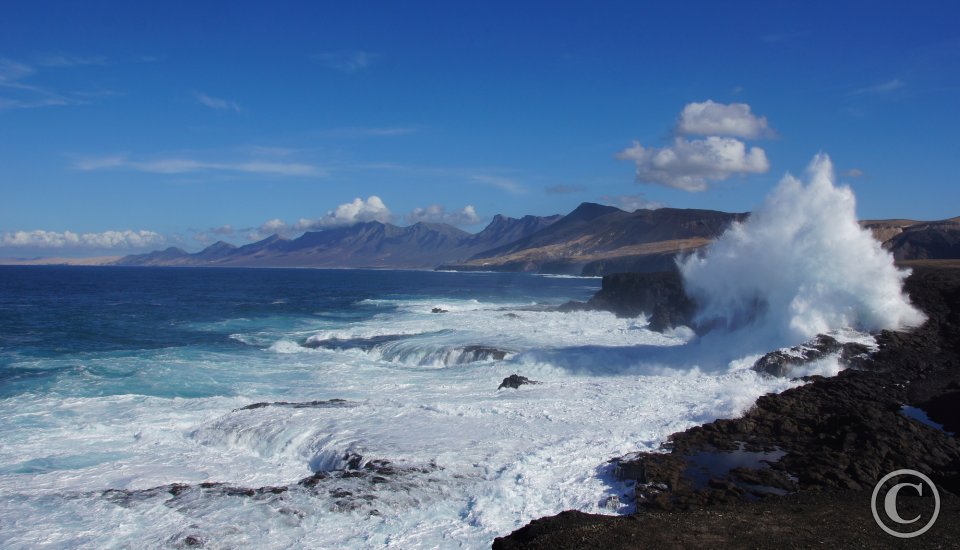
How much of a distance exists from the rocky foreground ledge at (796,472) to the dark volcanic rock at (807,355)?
127 centimetres

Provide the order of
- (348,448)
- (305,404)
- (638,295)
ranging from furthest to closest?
(638,295) < (305,404) < (348,448)

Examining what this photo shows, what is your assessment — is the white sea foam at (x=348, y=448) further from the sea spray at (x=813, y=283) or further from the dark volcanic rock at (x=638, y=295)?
the dark volcanic rock at (x=638, y=295)

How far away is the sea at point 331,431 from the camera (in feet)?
33.9

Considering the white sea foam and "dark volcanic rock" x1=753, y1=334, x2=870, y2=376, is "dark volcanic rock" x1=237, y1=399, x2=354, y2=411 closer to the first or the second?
the white sea foam

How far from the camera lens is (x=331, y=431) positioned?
49.4 feet

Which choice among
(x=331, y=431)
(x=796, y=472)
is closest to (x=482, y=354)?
(x=331, y=431)

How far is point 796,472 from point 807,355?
9795 millimetres

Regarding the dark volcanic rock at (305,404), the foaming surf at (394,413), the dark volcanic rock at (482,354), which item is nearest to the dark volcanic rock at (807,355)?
the foaming surf at (394,413)

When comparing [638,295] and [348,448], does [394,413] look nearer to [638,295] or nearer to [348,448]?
[348,448]

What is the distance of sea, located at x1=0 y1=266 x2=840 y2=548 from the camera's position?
10.3m

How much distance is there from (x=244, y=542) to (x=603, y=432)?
26.3ft

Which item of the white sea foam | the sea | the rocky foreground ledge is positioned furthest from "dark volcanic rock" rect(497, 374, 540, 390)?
the rocky foreground ledge

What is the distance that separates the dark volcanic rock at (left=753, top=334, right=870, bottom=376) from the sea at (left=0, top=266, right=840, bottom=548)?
89cm

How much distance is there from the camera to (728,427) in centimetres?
1406
